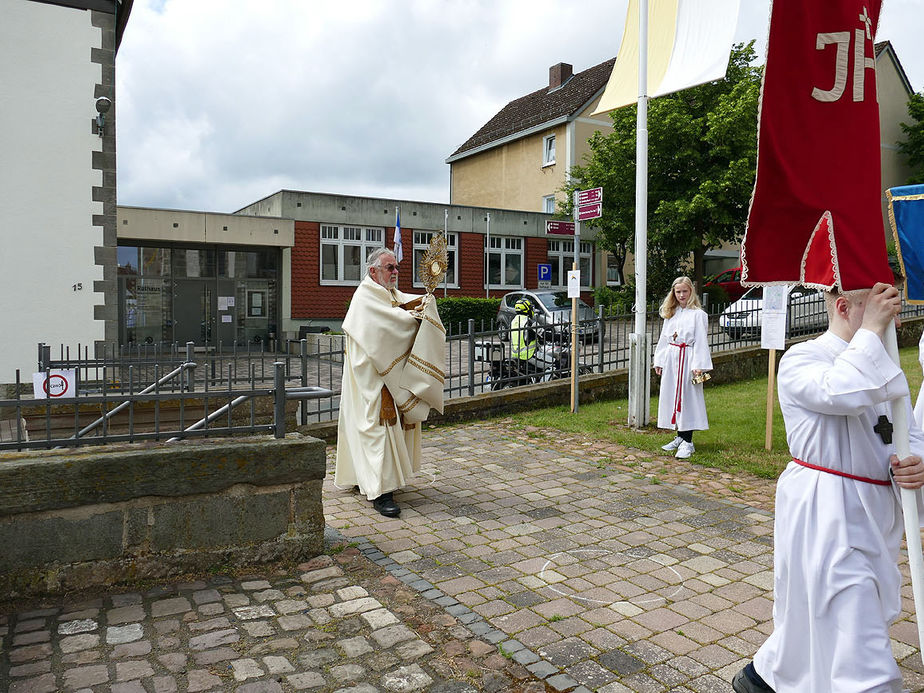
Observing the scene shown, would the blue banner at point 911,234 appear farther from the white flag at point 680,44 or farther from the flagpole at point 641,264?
the flagpole at point 641,264

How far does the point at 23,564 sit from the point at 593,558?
3.45 metres

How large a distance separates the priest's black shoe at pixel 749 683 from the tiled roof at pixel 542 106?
32.9 meters

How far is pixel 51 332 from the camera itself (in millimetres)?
14016

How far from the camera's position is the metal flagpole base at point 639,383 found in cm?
964

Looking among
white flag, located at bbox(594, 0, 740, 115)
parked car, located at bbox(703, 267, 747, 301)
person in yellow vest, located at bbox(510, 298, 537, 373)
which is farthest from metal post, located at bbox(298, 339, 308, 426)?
parked car, located at bbox(703, 267, 747, 301)

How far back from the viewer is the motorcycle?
37.2ft

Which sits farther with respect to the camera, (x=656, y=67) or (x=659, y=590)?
(x=656, y=67)

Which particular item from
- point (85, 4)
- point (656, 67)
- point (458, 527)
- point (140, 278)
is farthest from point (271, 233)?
point (458, 527)

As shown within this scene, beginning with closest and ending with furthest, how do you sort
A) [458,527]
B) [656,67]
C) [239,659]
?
[239,659], [458,527], [656,67]

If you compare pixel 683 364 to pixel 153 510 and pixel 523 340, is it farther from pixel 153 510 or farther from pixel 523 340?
pixel 153 510

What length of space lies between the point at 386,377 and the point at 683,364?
12.8 feet

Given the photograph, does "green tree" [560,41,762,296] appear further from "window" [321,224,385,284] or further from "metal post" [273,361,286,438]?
"metal post" [273,361,286,438]

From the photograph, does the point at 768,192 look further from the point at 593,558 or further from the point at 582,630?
the point at 593,558

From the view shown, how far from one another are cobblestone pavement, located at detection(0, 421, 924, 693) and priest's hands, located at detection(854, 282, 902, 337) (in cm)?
175
